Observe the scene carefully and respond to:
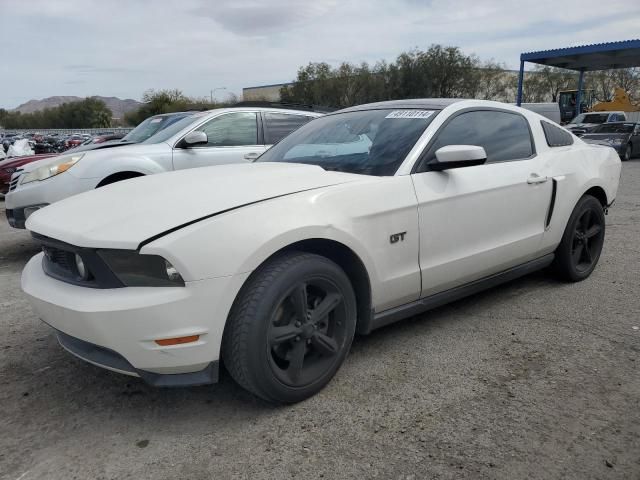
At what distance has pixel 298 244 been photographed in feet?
8.32

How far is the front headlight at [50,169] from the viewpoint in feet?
17.4

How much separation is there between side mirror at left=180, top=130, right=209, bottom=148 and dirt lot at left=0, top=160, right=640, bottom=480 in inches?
109

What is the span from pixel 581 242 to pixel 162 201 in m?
3.37

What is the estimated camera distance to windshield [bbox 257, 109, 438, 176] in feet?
9.98

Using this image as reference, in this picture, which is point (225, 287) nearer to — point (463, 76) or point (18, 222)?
point (18, 222)

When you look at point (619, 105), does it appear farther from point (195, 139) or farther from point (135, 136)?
point (195, 139)

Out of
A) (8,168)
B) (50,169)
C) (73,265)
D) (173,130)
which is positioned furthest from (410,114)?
(8,168)

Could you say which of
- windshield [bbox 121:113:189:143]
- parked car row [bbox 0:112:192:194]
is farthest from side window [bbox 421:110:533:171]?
windshield [bbox 121:113:189:143]

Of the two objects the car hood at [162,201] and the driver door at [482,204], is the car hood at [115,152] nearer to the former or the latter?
the car hood at [162,201]

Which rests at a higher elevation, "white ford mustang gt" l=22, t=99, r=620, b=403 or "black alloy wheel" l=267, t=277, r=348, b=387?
"white ford mustang gt" l=22, t=99, r=620, b=403

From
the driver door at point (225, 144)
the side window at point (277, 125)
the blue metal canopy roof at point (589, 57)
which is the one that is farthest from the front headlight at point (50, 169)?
the blue metal canopy roof at point (589, 57)

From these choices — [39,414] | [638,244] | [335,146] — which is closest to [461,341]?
Result: [335,146]

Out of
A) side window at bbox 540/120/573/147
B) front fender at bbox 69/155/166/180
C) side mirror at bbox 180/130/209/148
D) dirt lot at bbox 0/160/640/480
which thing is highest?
side mirror at bbox 180/130/209/148

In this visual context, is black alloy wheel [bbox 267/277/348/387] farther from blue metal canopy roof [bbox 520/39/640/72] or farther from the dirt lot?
blue metal canopy roof [bbox 520/39/640/72]
